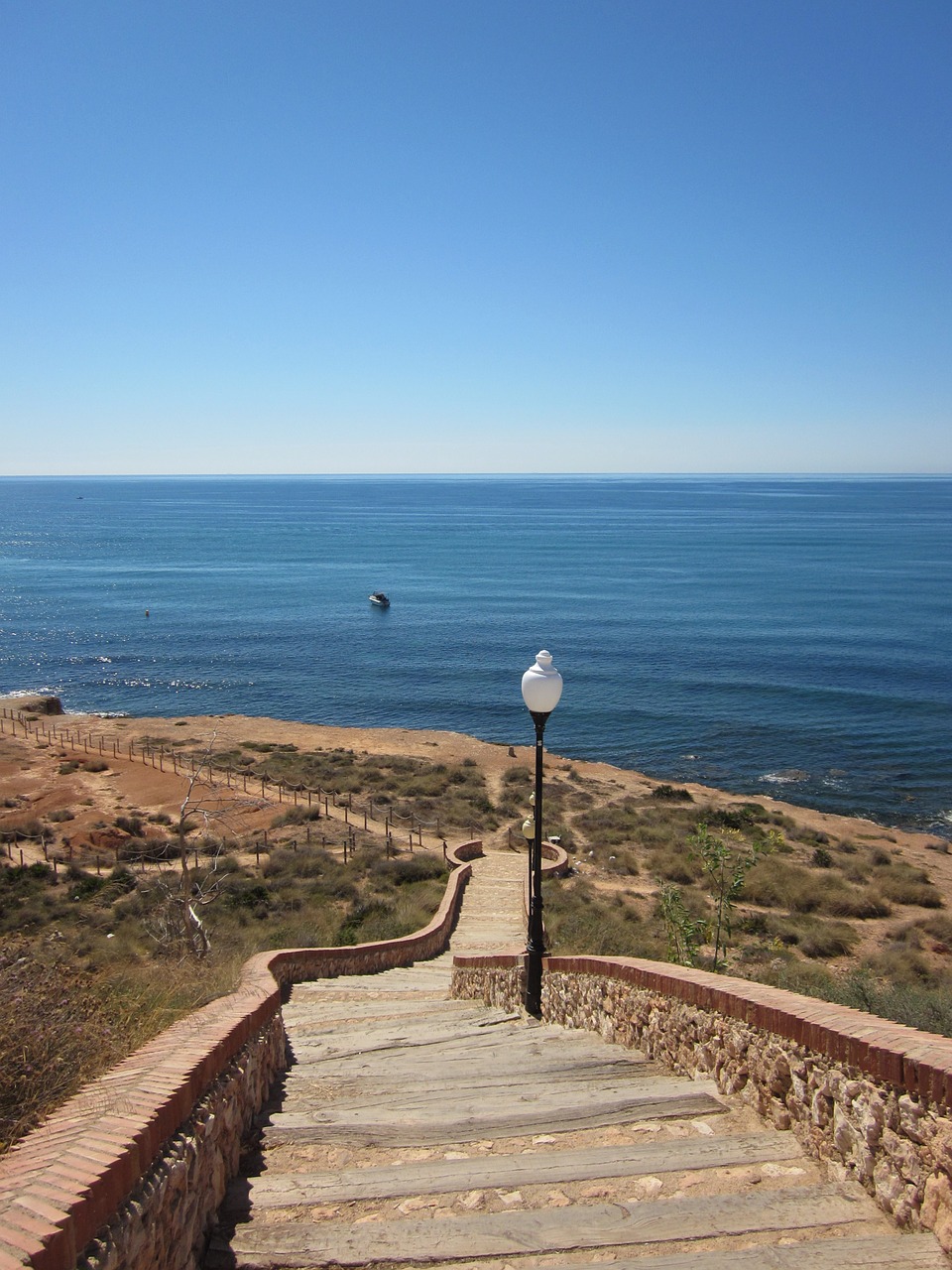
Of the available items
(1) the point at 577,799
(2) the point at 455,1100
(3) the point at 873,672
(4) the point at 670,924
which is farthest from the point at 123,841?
(3) the point at 873,672

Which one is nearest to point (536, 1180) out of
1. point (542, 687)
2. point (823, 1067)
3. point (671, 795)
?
point (823, 1067)

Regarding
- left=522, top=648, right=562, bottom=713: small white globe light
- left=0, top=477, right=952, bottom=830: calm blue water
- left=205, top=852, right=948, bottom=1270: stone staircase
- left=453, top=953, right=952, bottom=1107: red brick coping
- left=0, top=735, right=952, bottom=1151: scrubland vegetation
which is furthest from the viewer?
left=0, top=477, right=952, bottom=830: calm blue water

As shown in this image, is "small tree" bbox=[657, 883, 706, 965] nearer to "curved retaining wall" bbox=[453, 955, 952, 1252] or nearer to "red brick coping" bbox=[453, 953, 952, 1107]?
"curved retaining wall" bbox=[453, 955, 952, 1252]

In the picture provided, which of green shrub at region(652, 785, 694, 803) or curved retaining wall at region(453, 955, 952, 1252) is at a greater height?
curved retaining wall at region(453, 955, 952, 1252)

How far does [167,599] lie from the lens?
259 ft

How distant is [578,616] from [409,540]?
65.1 metres

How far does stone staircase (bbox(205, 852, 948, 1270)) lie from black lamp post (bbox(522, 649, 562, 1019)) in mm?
2105

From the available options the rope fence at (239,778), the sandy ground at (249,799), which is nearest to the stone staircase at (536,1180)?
the sandy ground at (249,799)

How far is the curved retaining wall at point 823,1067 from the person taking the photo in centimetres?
368

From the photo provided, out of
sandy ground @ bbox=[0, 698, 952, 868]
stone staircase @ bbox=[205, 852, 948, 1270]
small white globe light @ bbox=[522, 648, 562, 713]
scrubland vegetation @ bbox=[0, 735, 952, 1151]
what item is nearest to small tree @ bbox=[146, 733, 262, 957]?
scrubland vegetation @ bbox=[0, 735, 952, 1151]

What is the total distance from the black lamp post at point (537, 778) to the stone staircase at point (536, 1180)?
2.11 metres

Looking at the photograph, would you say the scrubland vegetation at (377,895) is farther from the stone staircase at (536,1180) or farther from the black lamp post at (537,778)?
the black lamp post at (537,778)

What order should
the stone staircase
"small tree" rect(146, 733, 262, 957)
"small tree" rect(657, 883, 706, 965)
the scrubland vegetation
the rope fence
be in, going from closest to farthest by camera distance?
the stone staircase, the scrubland vegetation, "small tree" rect(657, 883, 706, 965), "small tree" rect(146, 733, 262, 957), the rope fence

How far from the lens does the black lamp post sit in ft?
26.5
